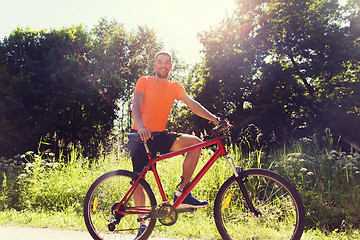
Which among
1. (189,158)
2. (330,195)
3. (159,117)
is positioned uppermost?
(159,117)

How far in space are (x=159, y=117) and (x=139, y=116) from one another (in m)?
0.29

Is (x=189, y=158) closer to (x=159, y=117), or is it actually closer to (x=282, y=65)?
(x=159, y=117)

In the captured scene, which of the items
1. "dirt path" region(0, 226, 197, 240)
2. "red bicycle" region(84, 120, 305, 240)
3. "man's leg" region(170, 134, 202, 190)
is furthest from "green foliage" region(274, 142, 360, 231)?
"dirt path" region(0, 226, 197, 240)

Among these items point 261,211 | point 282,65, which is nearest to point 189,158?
point 261,211

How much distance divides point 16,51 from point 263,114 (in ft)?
61.3

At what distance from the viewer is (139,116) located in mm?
3113

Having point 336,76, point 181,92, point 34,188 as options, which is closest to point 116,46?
point 336,76

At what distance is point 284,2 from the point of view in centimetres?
2114

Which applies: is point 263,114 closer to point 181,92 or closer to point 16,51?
point 181,92

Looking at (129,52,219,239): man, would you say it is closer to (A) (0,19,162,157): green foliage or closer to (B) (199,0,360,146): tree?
(B) (199,0,360,146): tree

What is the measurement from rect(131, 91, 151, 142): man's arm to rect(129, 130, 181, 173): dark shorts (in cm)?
27

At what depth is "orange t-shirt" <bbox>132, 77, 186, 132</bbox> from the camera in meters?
3.30

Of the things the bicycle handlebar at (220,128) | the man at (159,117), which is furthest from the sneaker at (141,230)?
the bicycle handlebar at (220,128)

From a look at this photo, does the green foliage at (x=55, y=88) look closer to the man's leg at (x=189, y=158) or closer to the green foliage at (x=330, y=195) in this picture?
the green foliage at (x=330, y=195)
